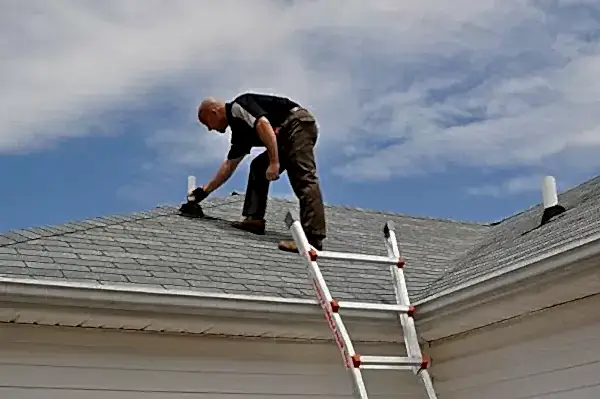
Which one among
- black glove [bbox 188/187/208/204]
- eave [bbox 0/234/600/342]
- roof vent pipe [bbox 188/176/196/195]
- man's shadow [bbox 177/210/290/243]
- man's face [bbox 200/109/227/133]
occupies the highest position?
man's face [bbox 200/109/227/133]

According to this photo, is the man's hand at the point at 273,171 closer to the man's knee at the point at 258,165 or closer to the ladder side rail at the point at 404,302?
the man's knee at the point at 258,165

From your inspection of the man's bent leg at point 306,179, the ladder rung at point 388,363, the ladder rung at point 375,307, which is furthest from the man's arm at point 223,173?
the ladder rung at point 388,363

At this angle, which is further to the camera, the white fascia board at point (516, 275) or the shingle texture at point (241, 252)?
the shingle texture at point (241, 252)

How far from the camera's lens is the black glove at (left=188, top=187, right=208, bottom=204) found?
7000 mm

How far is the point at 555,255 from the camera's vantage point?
427cm

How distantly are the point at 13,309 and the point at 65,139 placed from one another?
407 inches

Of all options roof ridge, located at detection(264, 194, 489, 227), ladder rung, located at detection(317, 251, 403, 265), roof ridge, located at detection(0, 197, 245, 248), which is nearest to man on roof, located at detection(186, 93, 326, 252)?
roof ridge, located at detection(0, 197, 245, 248)

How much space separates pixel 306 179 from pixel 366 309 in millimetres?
1459

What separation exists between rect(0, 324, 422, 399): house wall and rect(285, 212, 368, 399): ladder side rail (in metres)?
0.43

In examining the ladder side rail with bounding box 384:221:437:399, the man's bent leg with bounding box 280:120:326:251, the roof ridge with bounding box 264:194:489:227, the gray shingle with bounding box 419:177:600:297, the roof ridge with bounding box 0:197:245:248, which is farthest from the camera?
the roof ridge with bounding box 264:194:489:227

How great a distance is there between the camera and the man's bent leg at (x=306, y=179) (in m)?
6.02

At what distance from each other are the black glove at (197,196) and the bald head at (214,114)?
0.56 m

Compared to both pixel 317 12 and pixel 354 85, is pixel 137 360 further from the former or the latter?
pixel 354 85

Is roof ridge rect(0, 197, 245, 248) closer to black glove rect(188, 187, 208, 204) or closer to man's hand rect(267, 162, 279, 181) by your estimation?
black glove rect(188, 187, 208, 204)
